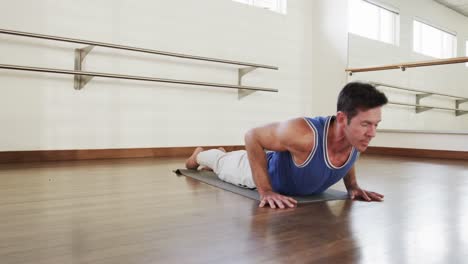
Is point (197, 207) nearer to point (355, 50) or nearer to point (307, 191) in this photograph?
point (307, 191)

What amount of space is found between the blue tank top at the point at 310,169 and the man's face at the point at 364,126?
0.11 m

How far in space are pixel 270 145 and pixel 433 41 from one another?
3.39 m

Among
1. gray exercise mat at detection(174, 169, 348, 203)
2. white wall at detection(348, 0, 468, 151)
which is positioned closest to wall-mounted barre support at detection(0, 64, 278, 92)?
gray exercise mat at detection(174, 169, 348, 203)

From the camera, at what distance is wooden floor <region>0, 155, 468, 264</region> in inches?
35.7

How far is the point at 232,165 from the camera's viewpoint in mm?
1965

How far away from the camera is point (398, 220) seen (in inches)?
50.5

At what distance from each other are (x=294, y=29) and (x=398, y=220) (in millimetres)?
3648

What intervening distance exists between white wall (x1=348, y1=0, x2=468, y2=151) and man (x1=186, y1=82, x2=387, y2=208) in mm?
2681

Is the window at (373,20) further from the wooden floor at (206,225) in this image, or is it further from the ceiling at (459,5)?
the wooden floor at (206,225)

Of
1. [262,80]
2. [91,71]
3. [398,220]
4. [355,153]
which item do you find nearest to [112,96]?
[91,71]

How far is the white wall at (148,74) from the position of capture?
2779mm

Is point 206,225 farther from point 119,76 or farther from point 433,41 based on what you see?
point 433,41

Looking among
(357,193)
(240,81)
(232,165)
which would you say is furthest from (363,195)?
(240,81)

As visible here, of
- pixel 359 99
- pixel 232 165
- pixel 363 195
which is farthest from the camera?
pixel 232 165
